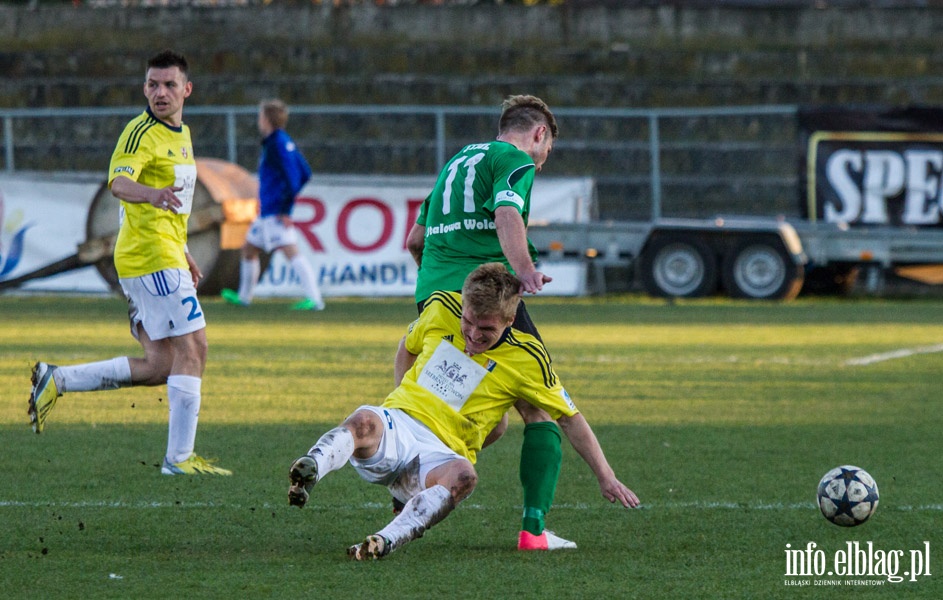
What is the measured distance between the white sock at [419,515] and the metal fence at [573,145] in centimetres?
1461

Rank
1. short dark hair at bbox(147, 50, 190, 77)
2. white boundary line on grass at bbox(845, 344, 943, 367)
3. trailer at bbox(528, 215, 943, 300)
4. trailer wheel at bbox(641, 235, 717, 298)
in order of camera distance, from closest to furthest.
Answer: short dark hair at bbox(147, 50, 190, 77), white boundary line on grass at bbox(845, 344, 943, 367), trailer at bbox(528, 215, 943, 300), trailer wheel at bbox(641, 235, 717, 298)

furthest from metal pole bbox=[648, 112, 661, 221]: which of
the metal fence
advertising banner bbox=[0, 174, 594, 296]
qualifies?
advertising banner bbox=[0, 174, 594, 296]

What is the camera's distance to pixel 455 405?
5.28m

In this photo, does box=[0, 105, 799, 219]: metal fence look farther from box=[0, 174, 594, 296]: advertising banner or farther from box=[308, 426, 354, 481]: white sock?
box=[308, 426, 354, 481]: white sock

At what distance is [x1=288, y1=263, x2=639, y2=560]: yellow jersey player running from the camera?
4.99 m

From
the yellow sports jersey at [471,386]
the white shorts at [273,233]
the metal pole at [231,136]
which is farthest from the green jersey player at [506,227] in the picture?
the metal pole at [231,136]

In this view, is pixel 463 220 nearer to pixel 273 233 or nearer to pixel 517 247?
pixel 517 247

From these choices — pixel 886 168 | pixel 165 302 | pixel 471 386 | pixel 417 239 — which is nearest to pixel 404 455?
pixel 471 386

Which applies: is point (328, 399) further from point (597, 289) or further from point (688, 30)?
point (688, 30)

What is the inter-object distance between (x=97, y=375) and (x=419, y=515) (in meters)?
2.58

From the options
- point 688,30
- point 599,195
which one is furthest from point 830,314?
point 688,30

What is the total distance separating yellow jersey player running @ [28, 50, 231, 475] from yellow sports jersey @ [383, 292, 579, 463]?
5.78ft

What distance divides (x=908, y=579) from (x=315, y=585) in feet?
6.11

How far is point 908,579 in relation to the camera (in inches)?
188
